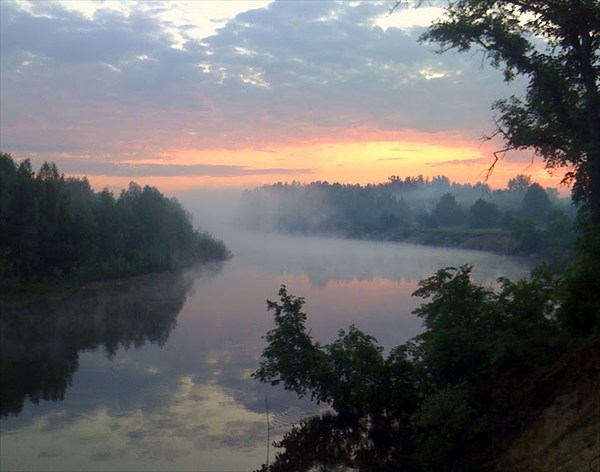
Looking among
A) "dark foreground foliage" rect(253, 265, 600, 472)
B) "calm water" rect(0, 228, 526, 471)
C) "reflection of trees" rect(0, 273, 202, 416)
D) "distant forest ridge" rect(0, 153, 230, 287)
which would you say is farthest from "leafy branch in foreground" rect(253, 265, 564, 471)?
"distant forest ridge" rect(0, 153, 230, 287)

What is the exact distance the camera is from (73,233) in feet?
121

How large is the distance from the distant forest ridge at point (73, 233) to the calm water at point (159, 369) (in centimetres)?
250

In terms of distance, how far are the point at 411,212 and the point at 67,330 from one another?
8063cm

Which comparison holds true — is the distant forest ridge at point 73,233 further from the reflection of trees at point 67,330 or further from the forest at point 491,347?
the forest at point 491,347

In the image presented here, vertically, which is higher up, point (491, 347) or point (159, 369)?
point (491, 347)

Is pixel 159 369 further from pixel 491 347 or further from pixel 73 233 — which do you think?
pixel 73 233

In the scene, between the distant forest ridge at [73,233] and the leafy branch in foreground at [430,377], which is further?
the distant forest ridge at [73,233]

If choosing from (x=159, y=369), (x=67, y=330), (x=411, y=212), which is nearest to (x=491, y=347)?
(x=159, y=369)

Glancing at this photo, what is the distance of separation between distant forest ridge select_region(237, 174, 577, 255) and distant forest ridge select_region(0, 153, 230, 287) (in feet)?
87.6

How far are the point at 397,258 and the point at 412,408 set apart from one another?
4367 cm

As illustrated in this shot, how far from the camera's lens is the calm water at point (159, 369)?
11023 millimetres

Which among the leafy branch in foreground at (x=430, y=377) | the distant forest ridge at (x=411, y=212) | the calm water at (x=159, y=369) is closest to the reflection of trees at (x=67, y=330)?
the calm water at (x=159, y=369)

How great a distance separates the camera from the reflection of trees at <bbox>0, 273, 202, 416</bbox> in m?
15.7

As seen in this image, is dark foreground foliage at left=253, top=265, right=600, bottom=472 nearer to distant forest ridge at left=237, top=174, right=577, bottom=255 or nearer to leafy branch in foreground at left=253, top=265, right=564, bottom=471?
leafy branch in foreground at left=253, top=265, right=564, bottom=471
